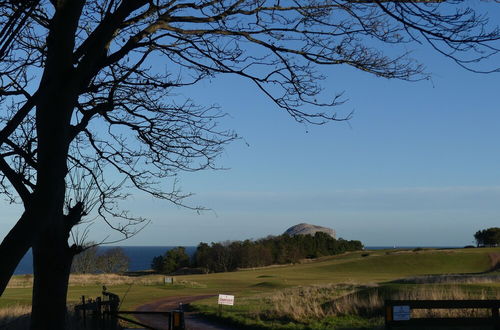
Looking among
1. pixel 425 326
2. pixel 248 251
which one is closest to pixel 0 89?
pixel 425 326

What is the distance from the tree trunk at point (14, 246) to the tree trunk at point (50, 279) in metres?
2.33

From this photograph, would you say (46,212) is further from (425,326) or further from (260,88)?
(425,326)

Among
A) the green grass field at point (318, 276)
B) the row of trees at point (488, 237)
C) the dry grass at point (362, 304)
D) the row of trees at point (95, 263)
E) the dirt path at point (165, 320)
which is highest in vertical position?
the row of trees at point (488, 237)

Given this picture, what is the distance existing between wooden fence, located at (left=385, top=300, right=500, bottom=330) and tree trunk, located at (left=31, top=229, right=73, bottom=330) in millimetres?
7120

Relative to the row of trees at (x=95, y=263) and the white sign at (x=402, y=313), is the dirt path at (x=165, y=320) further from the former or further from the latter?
the row of trees at (x=95, y=263)

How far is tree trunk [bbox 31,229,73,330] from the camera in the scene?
6.88m

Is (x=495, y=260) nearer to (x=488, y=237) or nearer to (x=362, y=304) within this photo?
(x=488, y=237)

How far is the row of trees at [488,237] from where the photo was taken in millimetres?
105125

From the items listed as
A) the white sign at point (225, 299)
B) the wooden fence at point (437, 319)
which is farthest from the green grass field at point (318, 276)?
the wooden fence at point (437, 319)

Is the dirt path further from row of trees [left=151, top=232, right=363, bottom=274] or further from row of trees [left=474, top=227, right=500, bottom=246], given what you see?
row of trees [left=474, top=227, right=500, bottom=246]

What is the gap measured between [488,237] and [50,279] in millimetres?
109405

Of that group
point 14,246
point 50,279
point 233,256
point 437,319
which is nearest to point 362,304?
point 437,319

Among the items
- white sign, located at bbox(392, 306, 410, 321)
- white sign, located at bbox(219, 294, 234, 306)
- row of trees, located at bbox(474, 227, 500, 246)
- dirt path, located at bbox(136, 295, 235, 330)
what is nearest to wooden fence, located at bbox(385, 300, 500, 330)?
white sign, located at bbox(392, 306, 410, 321)

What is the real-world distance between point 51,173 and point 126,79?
4.48 metres
